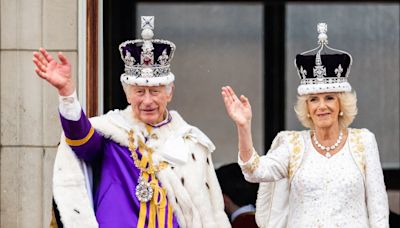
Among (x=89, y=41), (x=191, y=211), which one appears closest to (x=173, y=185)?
(x=191, y=211)

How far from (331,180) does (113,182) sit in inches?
38.9

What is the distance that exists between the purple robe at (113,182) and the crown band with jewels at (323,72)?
2.85 feet

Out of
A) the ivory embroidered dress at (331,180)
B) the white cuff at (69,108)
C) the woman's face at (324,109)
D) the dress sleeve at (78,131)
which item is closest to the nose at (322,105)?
the woman's face at (324,109)

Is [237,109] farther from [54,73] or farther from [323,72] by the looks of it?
[54,73]

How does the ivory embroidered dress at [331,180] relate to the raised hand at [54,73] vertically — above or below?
below

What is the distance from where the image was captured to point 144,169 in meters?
5.52

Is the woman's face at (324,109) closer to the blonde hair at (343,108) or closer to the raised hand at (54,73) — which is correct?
the blonde hair at (343,108)

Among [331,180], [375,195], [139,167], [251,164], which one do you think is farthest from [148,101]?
[375,195]

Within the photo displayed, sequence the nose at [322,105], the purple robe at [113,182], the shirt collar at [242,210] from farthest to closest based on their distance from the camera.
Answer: the shirt collar at [242,210] < the nose at [322,105] < the purple robe at [113,182]

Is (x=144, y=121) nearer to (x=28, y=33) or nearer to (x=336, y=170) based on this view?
(x=336, y=170)

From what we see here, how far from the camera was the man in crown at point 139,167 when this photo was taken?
18.0 feet

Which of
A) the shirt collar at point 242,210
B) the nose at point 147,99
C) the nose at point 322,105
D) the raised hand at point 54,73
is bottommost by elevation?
the shirt collar at point 242,210

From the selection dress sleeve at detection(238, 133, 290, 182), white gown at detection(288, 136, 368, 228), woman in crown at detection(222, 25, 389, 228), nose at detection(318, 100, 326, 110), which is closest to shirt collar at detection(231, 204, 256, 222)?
woman in crown at detection(222, 25, 389, 228)

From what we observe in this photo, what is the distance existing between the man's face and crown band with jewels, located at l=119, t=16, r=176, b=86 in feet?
0.12
